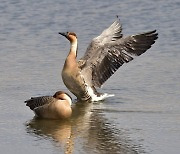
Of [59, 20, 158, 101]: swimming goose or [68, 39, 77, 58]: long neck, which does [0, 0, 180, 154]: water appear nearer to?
[59, 20, 158, 101]: swimming goose

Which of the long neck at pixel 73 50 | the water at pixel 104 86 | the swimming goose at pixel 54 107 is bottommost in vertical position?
the water at pixel 104 86

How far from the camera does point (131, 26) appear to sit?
14742 millimetres

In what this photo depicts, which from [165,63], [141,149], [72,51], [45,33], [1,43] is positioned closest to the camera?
[141,149]

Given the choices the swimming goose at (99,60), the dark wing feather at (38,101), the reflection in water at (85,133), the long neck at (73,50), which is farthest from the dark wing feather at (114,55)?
the dark wing feather at (38,101)

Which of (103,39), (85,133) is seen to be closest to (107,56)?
(103,39)

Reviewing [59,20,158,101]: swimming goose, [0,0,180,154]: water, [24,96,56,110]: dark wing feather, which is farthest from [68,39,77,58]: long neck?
[24,96,56,110]: dark wing feather

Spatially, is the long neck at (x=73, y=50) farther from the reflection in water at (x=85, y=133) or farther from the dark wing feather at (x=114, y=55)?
the reflection in water at (x=85, y=133)

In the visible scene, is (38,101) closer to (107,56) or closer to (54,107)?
(54,107)

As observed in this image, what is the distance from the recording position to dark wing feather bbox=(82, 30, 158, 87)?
10.9 metres

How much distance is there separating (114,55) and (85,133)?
2.53 metres

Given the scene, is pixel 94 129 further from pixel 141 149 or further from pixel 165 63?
pixel 165 63

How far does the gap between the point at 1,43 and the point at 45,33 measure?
1196 millimetres

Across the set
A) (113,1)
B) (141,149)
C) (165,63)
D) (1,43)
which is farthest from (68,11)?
(141,149)

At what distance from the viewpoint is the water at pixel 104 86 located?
27.2ft
